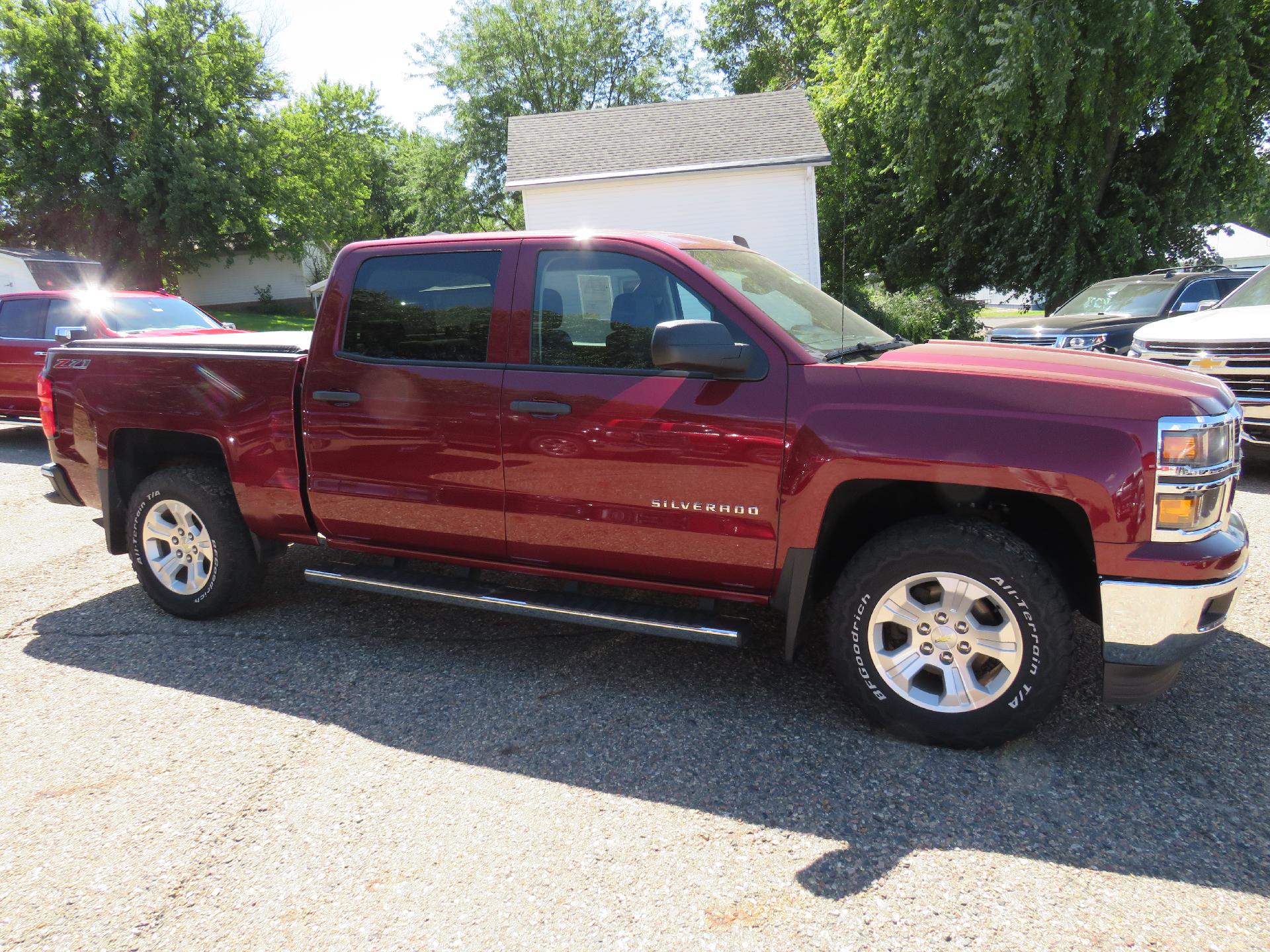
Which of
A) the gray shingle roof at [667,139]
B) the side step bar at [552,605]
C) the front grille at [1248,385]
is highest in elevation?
the gray shingle roof at [667,139]

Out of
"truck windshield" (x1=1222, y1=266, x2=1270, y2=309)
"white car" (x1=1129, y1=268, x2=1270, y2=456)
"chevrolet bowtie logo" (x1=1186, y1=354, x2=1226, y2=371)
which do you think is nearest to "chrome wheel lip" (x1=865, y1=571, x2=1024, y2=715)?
"white car" (x1=1129, y1=268, x2=1270, y2=456)

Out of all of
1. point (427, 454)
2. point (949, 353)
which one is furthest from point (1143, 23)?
point (427, 454)

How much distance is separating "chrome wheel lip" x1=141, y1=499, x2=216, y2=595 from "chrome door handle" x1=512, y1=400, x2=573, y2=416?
1983 mm

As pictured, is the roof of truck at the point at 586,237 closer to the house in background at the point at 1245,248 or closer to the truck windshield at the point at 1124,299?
the truck windshield at the point at 1124,299

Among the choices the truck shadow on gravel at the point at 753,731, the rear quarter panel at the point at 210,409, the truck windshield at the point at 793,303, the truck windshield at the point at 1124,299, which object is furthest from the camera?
the truck windshield at the point at 1124,299

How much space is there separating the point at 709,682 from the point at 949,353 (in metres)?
1.74

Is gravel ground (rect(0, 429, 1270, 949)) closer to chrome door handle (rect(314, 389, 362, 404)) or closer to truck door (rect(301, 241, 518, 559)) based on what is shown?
truck door (rect(301, 241, 518, 559))

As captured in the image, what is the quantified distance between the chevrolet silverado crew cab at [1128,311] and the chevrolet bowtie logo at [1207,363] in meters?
2.47

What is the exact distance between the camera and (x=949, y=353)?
3.58m

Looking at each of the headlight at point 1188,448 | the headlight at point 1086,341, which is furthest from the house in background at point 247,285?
the headlight at point 1188,448

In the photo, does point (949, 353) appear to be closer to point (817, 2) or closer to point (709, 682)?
point (709, 682)

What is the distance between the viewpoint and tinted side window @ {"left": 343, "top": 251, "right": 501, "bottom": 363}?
3.91 m

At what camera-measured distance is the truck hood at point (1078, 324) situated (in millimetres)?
10555

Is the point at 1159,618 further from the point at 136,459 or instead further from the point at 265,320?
the point at 265,320
